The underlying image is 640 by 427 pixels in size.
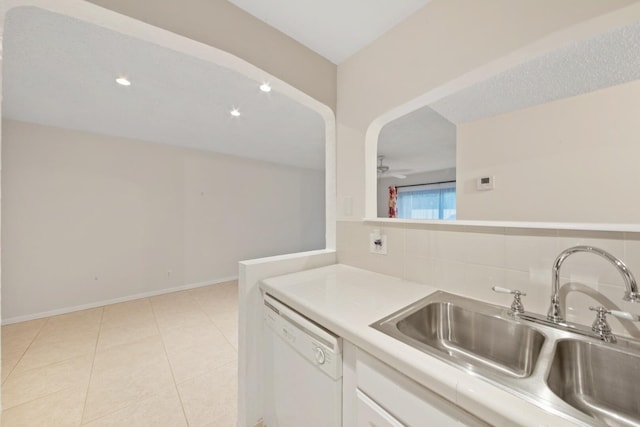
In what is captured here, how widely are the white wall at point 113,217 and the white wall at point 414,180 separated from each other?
3602 mm

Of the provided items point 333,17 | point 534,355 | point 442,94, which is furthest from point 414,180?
point 534,355

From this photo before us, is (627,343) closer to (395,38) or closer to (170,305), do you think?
(395,38)

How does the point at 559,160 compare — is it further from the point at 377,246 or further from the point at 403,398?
the point at 403,398

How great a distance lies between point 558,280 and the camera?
804mm

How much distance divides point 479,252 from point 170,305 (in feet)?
11.9

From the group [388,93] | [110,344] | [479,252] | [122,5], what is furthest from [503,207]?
[110,344]

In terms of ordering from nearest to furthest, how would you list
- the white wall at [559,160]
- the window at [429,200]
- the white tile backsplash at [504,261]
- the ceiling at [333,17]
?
the white tile backsplash at [504,261] < the ceiling at [333,17] < the white wall at [559,160] < the window at [429,200]

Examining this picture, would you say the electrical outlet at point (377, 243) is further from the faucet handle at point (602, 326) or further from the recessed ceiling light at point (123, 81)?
the recessed ceiling light at point (123, 81)

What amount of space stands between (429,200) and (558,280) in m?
5.38

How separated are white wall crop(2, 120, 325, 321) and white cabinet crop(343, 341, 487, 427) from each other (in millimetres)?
3837

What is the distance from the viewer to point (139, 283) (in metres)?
3.43

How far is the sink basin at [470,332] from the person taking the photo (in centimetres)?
83

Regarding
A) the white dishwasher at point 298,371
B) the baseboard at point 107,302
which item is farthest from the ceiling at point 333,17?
the baseboard at point 107,302

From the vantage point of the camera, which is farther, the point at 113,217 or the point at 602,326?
the point at 113,217
